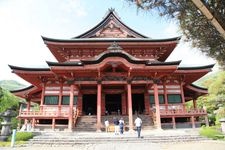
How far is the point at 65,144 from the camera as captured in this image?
13680mm

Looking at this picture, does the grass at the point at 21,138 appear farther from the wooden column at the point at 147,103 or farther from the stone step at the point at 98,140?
the wooden column at the point at 147,103

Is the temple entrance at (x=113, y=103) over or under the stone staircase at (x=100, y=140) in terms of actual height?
over

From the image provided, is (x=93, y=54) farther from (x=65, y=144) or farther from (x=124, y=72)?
(x=65, y=144)

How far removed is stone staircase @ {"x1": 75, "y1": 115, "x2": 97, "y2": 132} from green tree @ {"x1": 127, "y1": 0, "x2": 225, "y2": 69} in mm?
13800

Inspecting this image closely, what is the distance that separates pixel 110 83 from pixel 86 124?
4.47 meters

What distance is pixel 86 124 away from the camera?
66.3 feet

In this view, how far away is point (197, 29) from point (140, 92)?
52.5ft

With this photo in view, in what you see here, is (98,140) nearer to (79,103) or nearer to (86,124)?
(86,124)

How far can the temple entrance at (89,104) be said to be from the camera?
80.1ft

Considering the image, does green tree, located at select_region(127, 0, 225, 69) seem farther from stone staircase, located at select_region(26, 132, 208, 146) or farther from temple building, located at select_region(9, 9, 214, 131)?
temple building, located at select_region(9, 9, 214, 131)

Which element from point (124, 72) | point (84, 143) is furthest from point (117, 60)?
point (84, 143)

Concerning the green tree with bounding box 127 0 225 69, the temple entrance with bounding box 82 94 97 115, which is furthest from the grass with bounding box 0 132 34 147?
the green tree with bounding box 127 0 225 69

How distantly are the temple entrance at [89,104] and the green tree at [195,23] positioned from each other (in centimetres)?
1760

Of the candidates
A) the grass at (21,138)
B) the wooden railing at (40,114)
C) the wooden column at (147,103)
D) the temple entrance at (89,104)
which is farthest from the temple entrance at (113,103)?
the grass at (21,138)
